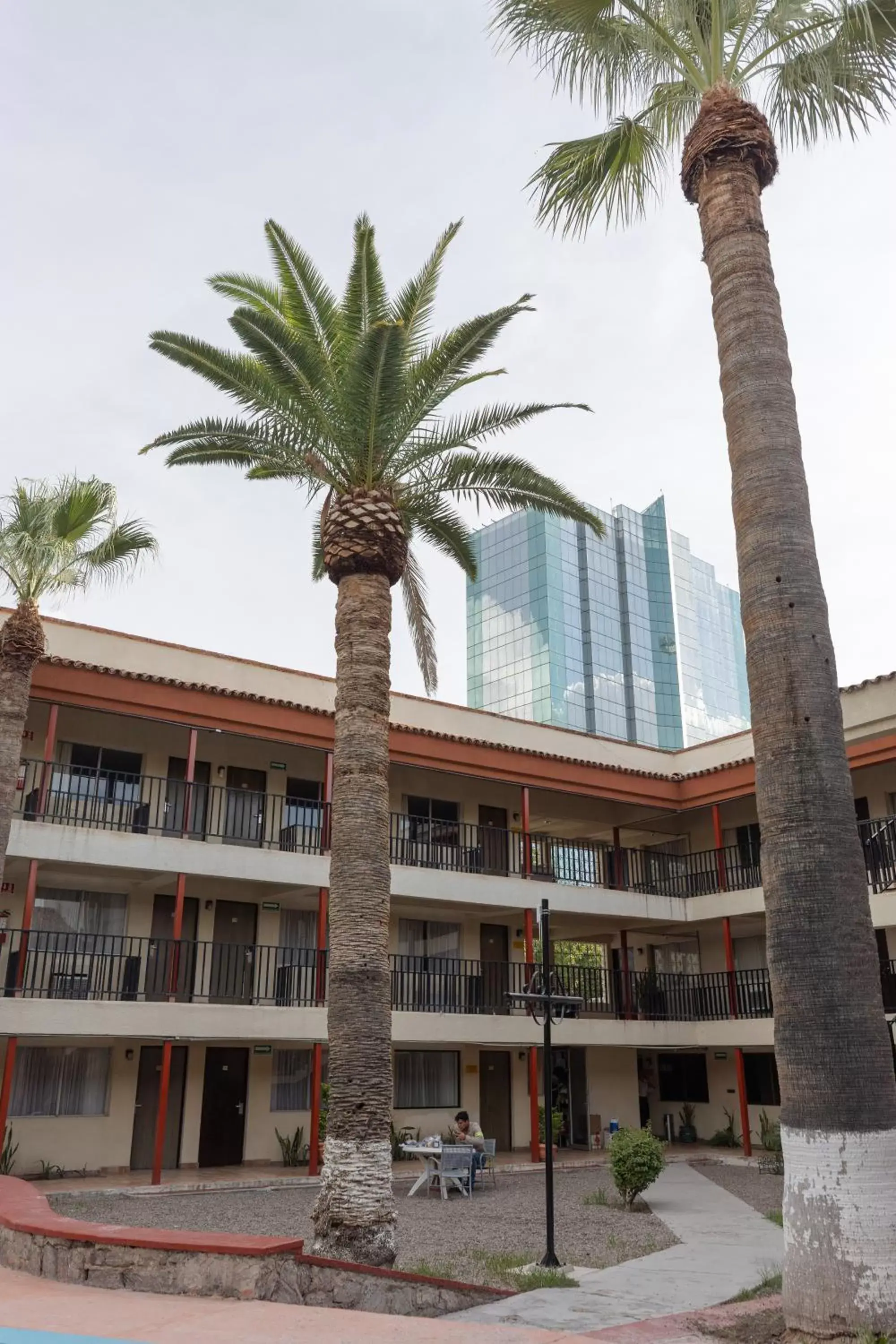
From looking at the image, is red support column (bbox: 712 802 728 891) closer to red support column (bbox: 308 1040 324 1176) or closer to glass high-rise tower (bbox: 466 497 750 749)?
red support column (bbox: 308 1040 324 1176)

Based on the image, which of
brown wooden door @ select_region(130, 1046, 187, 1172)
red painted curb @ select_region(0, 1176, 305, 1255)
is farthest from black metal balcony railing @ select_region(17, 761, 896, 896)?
red painted curb @ select_region(0, 1176, 305, 1255)

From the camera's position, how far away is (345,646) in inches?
498

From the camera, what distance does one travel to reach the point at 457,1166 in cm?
1722

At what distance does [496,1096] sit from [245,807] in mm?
8843

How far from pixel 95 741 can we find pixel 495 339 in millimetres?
11312

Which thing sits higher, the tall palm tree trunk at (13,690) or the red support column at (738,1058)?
the tall palm tree trunk at (13,690)

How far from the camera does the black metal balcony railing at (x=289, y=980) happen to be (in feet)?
61.8

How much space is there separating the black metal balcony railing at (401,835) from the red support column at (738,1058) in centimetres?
118

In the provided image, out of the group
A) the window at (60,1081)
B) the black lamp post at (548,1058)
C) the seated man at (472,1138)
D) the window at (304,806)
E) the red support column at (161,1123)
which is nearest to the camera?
the black lamp post at (548,1058)

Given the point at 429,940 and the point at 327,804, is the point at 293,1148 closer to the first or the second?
the point at 429,940

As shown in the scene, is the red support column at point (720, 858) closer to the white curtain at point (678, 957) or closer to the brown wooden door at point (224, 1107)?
the white curtain at point (678, 957)

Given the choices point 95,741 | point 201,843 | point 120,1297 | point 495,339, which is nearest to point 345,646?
point 495,339

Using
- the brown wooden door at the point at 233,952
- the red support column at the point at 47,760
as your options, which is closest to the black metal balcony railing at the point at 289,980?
the brown wooden door at the point at 233,952

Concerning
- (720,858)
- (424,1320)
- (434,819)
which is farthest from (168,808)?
(424,1320)
